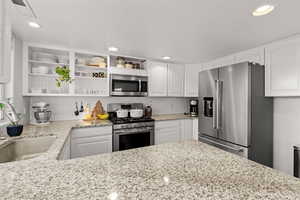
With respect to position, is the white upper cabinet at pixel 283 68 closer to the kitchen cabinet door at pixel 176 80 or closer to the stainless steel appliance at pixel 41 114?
the kitchen cabinet door at pixel 176 80

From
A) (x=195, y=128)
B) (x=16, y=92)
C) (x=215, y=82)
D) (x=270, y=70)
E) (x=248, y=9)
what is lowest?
(x=195, y=128)

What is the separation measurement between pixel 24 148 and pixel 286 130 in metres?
3.45

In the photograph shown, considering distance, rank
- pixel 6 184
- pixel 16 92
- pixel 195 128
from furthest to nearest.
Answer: pixel 195 128 → pixel 16 92 → pixel 6 184

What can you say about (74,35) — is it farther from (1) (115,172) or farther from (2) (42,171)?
(1) (115,172)

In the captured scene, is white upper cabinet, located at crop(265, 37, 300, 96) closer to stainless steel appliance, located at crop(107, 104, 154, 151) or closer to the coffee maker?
the coffee maker

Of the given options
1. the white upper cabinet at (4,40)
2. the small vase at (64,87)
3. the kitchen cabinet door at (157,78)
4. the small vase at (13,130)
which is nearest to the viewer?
the white upper cabinet at (4,40)

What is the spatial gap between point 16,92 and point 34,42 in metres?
0.83

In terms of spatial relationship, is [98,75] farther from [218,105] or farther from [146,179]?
[146,179]

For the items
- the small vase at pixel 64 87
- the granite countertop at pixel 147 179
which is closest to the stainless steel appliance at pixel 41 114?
the small vase at pixel 64 87

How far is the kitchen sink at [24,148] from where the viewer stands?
135 centimetres

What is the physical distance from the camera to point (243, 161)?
885 millimetres

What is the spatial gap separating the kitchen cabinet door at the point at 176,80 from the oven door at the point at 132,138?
109cm

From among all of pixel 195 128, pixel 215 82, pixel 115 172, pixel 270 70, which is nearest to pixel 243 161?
pixel 115 172

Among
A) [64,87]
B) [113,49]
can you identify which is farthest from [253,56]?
[64,87]
